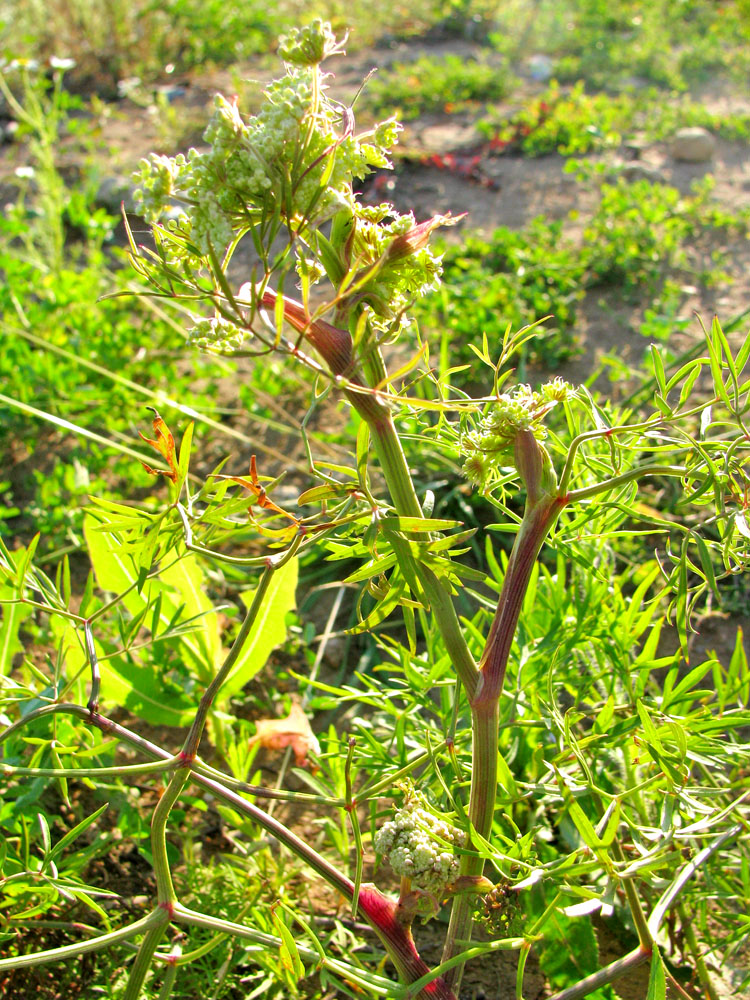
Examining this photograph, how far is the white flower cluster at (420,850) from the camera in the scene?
2.97 ft

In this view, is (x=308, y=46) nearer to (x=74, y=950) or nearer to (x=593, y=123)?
(x=74, y=950)

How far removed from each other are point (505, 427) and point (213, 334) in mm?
320

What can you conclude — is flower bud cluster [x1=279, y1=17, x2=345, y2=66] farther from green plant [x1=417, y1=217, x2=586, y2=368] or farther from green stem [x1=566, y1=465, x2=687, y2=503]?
green plant [x1=417, y1=217, x2=586, y2=368]

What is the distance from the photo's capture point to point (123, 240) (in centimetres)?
399

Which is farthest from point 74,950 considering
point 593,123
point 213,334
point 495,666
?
point 593,123

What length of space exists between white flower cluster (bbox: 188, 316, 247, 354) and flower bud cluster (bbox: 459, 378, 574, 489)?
0.28m

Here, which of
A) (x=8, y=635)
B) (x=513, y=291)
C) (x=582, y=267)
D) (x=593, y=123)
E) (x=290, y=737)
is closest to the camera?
(x=8, y=635)

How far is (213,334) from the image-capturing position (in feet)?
2.58

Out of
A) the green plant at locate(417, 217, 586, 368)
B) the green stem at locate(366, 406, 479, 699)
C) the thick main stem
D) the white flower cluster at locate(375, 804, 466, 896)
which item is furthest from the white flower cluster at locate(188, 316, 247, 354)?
the green plant at locate(417, 217, 586, 368)

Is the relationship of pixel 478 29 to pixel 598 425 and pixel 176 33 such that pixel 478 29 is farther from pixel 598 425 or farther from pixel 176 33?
pixel 598 425

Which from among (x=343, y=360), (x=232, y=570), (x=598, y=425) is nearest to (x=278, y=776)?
(x=232, y=570)

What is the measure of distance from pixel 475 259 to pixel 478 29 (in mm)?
3858

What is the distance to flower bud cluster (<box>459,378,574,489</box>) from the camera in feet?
2.87

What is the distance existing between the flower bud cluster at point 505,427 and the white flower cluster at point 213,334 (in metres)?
0.28
